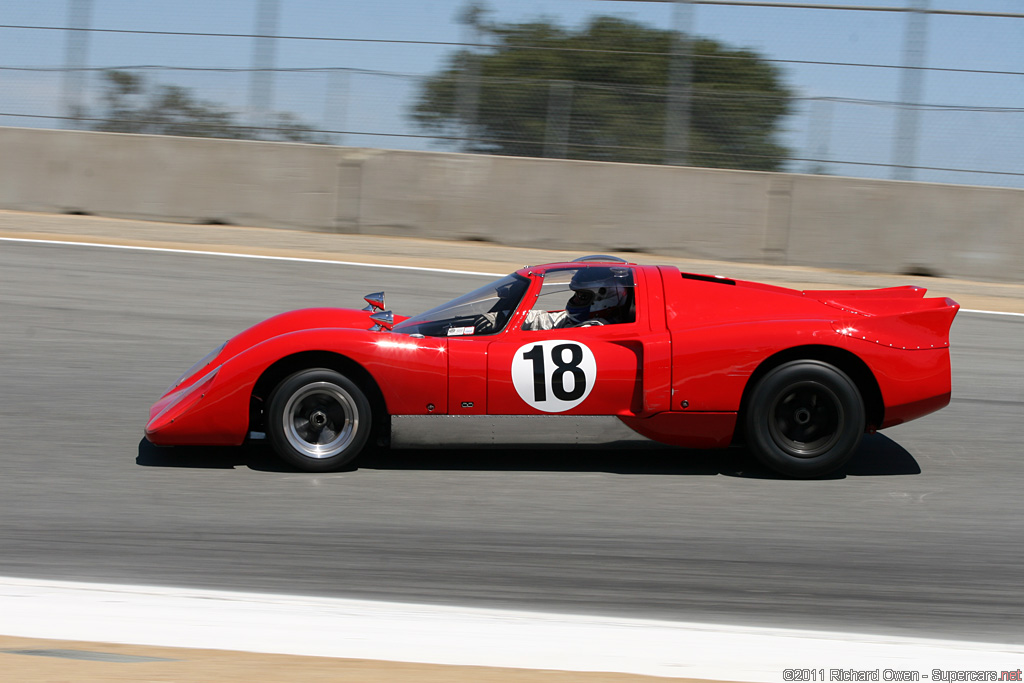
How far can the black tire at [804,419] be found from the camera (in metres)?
5.24

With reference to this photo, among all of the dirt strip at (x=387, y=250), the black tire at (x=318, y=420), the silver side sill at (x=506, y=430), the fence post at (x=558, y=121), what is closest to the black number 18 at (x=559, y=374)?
the silver side sill at (x=506, y=430)

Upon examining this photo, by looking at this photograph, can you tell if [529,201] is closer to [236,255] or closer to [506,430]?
[236,255]

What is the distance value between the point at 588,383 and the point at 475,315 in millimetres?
776

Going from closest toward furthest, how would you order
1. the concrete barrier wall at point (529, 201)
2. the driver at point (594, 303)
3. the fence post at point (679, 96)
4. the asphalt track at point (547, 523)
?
the asphalt track at point (547, 523), the driver at point (594, 303), the concrete barrier wall at point (529, 201), the fence post at point (679, 96)

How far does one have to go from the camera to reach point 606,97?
12.8m

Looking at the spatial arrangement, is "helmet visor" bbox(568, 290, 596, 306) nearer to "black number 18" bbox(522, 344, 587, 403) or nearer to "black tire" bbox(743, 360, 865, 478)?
"black number 18" bbox(522, 344, 587, 403)

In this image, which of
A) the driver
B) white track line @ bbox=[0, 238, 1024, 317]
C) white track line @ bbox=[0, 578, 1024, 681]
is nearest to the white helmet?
the driver

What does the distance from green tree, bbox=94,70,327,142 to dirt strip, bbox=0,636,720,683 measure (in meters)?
11.0

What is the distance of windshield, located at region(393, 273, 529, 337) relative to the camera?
541 centimetres

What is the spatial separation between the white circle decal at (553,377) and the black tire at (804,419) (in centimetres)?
92

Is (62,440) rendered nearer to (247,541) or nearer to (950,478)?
(247,541)

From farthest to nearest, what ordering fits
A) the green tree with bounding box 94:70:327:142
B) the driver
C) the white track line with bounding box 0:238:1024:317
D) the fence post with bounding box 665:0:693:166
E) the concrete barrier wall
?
the green tree with bounding box 94:70:327:142
the fence post with bounding box 665:0:693:166
the concrete barrier wall
the white track line with bounding box 0:238:1024:317
the driver

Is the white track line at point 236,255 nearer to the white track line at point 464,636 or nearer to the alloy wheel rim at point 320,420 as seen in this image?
the alloy wheel rim at point 320,420

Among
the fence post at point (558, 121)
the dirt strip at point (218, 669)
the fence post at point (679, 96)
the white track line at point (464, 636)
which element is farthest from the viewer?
the fence post at point (558, 121)
